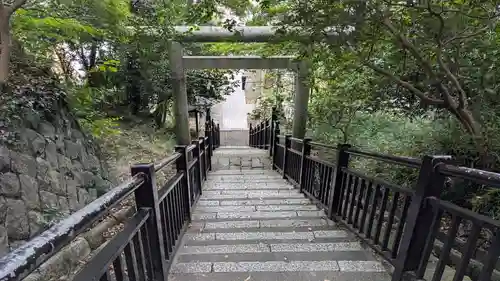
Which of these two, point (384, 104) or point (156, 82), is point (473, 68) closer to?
point (384, 104)

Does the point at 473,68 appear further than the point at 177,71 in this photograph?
No

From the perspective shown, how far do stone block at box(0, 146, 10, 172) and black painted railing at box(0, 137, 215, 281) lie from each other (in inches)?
48.2

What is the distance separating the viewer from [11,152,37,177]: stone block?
90.4 inches

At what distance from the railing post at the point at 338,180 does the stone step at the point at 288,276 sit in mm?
928

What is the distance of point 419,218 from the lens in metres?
1.49

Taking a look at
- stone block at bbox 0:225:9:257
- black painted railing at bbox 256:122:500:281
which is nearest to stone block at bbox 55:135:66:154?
stone block at bbox 0:225:9:257

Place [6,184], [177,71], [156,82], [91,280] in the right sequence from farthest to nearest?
[156,82]
[177,71]
[6,184]
[91,280]

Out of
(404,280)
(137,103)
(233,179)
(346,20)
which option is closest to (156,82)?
(137,103)

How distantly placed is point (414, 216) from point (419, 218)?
0.08ft

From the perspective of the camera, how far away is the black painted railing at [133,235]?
656 mm

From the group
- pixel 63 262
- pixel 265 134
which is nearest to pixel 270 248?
pixel 63 262

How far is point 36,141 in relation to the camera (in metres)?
2.60

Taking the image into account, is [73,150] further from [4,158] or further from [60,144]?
[4,158]

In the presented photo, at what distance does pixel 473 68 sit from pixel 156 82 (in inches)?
259
